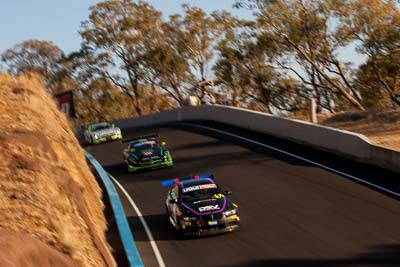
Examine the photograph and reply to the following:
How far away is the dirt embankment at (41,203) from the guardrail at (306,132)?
31.7ft

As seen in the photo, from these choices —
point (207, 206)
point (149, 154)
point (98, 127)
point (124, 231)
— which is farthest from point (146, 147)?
→ point (98, 127)

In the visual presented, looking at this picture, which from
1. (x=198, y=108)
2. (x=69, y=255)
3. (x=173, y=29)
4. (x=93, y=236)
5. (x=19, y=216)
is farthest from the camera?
(x=173, y=29)

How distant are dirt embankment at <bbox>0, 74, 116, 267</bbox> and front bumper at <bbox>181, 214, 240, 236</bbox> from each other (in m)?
2.39

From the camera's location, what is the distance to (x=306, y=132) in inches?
1065

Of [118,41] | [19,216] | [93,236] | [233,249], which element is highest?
[118,41]

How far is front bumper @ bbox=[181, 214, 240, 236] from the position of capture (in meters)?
16.4

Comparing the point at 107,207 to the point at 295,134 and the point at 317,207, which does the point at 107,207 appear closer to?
the point at 317,207

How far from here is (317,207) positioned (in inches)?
709

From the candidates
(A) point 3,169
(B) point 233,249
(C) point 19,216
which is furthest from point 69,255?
(B) point 233,249

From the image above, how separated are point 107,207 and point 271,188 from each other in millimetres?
5544

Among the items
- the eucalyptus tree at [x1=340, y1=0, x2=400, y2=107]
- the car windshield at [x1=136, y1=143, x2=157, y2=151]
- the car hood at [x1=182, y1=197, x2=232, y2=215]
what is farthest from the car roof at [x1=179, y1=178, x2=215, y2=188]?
the eucalyptus tree at [x1=340, y1=0, x2=400, y2=107]

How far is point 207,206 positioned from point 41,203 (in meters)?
5.49

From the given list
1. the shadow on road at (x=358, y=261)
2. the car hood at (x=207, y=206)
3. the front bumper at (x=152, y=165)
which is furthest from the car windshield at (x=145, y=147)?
the shadow on road at (x=358, y=261)

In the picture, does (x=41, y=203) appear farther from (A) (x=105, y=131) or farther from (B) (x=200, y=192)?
(A) (x=105, y=131)
